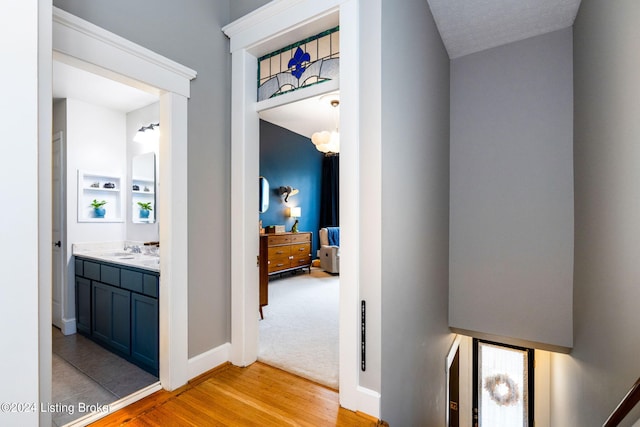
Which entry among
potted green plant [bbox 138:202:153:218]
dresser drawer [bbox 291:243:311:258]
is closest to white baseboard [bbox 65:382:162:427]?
potted green plant [bbox 138:202:153:218]

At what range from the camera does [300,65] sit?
2.21m

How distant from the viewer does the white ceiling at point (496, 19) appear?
2697 mm

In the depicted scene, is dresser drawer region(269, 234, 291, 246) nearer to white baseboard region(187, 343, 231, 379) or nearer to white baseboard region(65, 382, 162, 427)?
white baseboard region(187, 343, 231, 379)

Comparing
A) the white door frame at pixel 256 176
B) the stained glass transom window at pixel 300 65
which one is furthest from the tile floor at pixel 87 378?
the stained glass transom window at pixel 300 65

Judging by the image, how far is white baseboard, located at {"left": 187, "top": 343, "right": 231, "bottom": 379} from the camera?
2.13m

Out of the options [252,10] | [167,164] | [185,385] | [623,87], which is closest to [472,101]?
[623,87]

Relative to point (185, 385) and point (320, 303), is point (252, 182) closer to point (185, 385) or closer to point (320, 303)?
point (185, 385)

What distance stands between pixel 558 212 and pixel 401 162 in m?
2.17

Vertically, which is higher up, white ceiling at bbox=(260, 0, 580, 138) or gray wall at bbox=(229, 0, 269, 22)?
white ceiling at bbox=(260, 0, 580, 138)

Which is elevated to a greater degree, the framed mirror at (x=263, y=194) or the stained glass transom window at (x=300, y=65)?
the stained glass transom window at (x=300, y=65)

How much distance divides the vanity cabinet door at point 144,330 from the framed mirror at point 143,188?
1.43 m

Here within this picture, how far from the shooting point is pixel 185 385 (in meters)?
2.07

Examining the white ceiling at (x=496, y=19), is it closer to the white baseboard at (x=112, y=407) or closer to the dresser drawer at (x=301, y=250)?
the white baseboard at (x=112, y=407)

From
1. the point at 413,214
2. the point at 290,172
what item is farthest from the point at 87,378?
the point at 290,172
